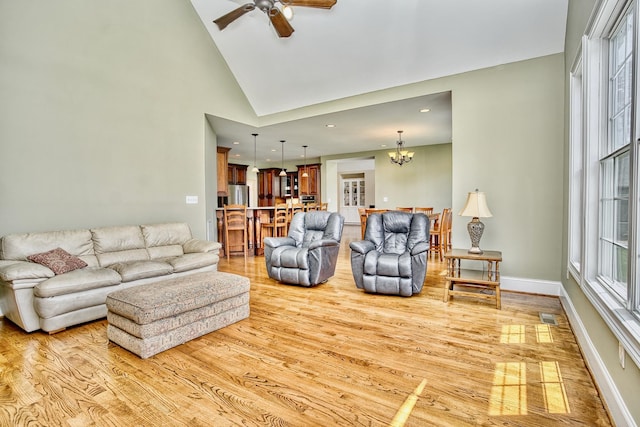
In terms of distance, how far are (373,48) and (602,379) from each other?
13.8 ft

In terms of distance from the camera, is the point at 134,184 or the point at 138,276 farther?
the point at 134,184

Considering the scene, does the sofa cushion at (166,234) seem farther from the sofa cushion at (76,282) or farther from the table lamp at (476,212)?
the table lamp at (476,212)

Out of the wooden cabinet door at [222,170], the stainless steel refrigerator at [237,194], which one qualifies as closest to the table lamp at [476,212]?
the wooden cabinet door at [222,170]

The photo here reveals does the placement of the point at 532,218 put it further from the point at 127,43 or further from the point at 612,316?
the point at 127,43

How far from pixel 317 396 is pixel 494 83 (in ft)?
13.8

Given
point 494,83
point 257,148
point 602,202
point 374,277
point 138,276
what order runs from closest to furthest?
point 602,202
point 138,276
point 374,277
point 494,83
point 257,148

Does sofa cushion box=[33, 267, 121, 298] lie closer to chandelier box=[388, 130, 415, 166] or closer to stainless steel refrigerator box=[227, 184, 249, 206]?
chandelier box=[388, 130, 415, 166]

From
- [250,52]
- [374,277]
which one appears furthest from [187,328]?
[250,52]

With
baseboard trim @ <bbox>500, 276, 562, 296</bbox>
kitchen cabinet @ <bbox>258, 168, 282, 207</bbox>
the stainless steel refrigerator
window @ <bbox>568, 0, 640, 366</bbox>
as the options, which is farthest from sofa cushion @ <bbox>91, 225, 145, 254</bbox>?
kitchen cabinet @ <bbox>258, 168, 282, 207</bbox>

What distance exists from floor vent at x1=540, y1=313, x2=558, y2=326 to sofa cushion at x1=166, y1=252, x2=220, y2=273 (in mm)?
3855

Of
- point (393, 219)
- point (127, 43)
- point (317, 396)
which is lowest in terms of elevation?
point (317, 396)

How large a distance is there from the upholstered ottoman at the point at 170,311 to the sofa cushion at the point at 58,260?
3.29ft

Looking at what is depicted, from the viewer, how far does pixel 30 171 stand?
3582 mm

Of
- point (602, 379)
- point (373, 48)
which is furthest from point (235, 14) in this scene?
point (602, 379)
